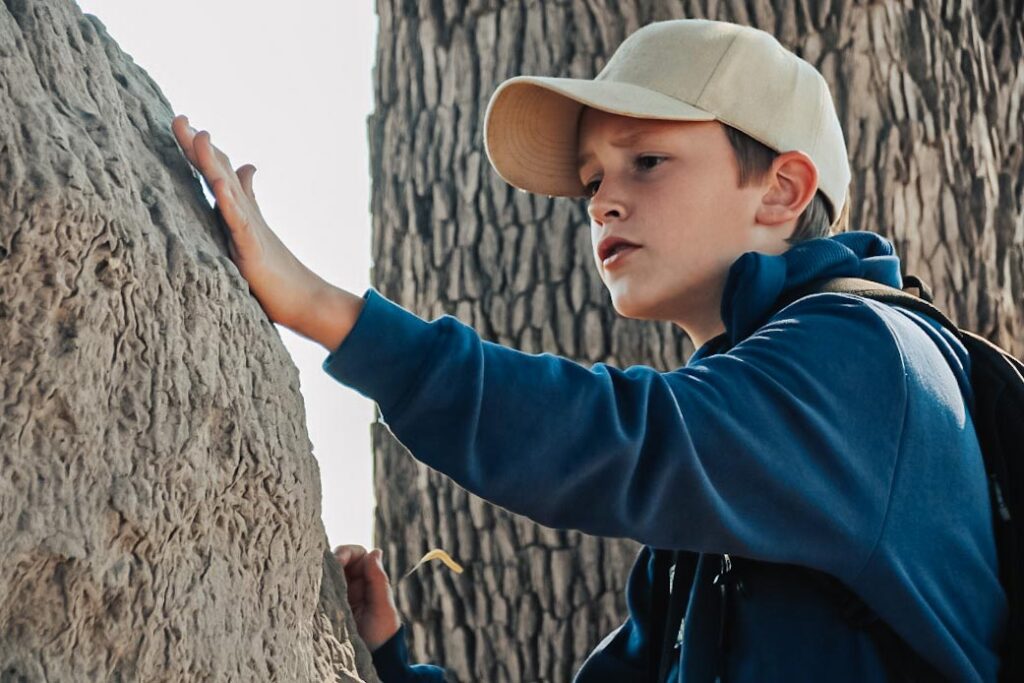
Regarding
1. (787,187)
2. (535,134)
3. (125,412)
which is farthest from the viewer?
(535,134)

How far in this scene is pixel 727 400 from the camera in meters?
2.04

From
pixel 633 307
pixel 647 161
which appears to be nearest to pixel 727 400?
pixel 633 307

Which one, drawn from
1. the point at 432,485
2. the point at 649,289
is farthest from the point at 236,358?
the point at 432,485

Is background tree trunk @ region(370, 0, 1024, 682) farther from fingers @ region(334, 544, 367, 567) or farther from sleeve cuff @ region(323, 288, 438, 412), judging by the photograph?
sleeve cuff @ region(323, 288, 438, 412)

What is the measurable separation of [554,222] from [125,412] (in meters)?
2.47

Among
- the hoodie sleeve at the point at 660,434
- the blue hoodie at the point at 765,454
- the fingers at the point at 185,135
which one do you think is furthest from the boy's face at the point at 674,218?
the fingers at the point at 185,135

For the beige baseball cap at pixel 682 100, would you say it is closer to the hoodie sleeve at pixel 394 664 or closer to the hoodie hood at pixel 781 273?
the hoodie hood at pixel 781 273

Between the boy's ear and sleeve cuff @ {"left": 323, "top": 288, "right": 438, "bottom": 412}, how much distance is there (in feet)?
2.71

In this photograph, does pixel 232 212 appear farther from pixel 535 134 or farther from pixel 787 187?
pixel 787 187

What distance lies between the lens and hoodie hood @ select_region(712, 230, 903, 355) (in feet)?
7.71

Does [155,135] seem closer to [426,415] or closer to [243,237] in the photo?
[243,237]

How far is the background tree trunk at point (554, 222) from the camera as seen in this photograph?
421 centimetres

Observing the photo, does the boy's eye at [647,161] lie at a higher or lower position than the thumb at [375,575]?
higher

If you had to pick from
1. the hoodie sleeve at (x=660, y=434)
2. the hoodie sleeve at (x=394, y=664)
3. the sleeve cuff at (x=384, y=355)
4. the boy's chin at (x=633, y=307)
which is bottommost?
the hoodie sleeve at (x=394, y=664)
